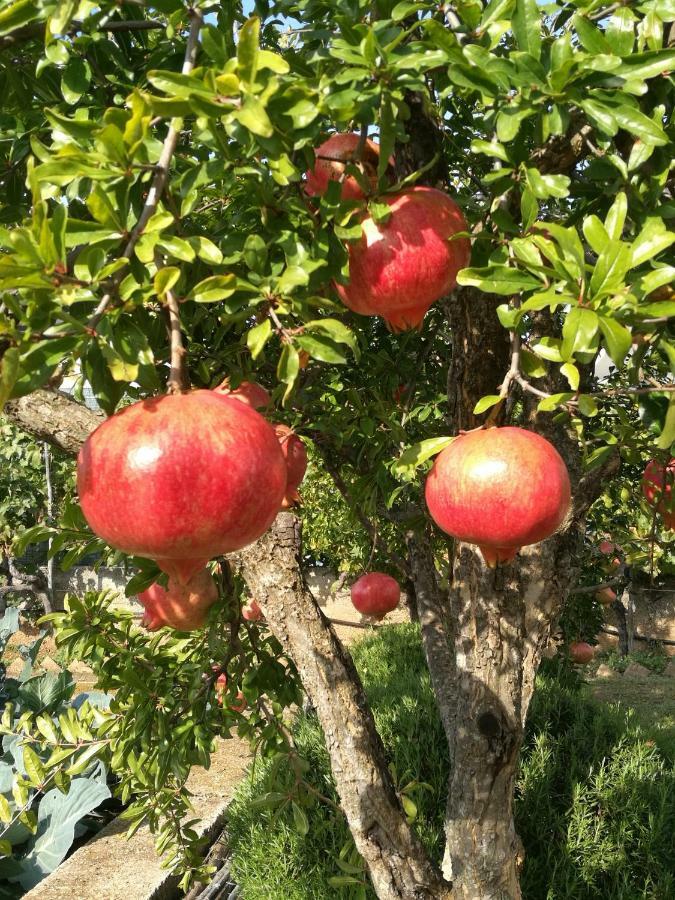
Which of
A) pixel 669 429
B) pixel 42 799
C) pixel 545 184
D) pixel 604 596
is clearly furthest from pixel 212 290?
pixel 604 596

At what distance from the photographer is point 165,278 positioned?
0.77 m

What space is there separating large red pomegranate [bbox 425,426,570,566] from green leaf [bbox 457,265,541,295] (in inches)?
7.8

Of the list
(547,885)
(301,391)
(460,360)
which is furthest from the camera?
(547,885)

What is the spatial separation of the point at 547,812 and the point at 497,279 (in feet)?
11.3

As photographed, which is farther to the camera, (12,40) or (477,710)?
(477,710)

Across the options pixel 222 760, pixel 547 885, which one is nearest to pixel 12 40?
pixel 547 885

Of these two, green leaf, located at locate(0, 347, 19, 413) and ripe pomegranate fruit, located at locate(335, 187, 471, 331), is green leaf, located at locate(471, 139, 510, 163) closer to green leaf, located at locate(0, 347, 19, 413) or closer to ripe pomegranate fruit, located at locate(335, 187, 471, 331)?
ripe pomegranate fruit, located at locate(335, 187, 471, 331)

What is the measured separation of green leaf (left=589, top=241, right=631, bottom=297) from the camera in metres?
0.88

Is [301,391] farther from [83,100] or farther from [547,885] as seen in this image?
[547,885]

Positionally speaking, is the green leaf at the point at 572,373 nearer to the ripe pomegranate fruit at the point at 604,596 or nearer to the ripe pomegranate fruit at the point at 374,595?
the ripe pomegranate fruit at the point at 374,595

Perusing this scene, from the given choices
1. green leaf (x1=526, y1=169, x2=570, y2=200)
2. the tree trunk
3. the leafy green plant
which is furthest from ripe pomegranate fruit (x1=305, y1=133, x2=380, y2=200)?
the leafy green plant

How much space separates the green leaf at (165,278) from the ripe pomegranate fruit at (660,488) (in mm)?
1252

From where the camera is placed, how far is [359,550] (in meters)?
7.79

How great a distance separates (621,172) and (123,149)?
679 millimetres
